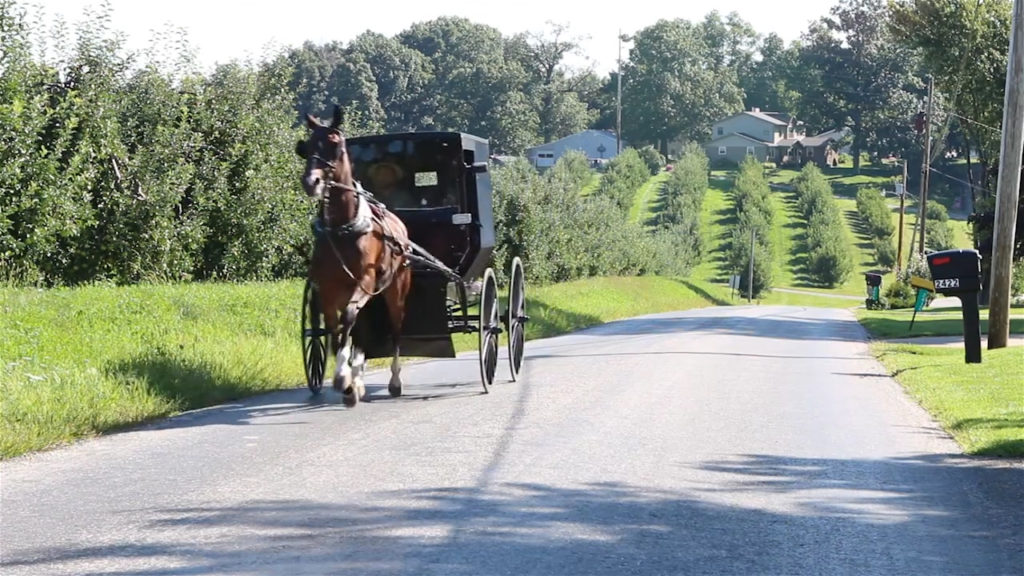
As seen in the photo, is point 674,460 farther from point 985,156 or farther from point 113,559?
point 985,156

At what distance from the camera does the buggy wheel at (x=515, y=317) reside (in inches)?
608

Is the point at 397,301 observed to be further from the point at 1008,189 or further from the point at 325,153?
the point at 1008,189

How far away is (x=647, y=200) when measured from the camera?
115125 mm

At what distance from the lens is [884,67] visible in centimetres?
13525

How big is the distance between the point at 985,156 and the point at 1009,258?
101 feet

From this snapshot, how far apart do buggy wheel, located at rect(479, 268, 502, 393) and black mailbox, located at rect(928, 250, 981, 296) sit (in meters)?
7.27

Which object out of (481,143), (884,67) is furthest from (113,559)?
(884,67)

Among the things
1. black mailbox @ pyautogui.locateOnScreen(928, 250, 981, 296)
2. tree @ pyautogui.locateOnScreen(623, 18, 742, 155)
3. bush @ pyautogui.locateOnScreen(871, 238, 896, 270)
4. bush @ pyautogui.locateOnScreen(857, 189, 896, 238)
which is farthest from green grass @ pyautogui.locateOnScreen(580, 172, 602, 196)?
black mailbox @ pyautogui.locateOnScreen(928, 250, 981, 296)

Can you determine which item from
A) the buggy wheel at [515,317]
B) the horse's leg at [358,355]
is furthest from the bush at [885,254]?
the horse's leg at [358,355]

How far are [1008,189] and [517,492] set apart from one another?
16514mm

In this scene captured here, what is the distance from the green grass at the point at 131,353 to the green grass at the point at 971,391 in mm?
7254

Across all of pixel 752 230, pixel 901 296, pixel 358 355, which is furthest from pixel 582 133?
pixel 358 355

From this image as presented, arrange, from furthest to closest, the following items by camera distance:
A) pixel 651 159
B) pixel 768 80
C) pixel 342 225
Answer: pixel 768 80
pixel 651 159
pixel 342 225

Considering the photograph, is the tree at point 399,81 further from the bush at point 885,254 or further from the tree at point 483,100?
the bush at point 885,254
